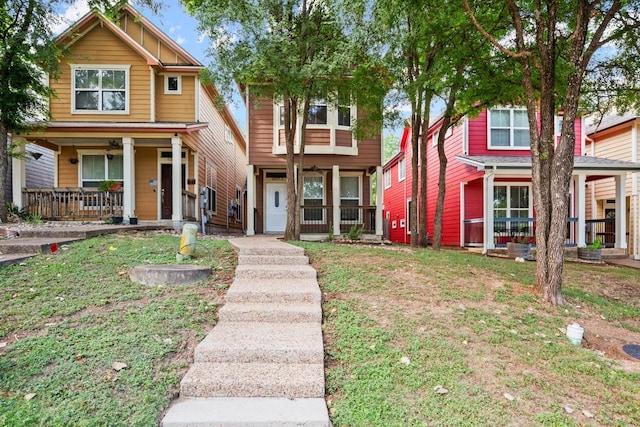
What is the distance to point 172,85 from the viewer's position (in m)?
12.5

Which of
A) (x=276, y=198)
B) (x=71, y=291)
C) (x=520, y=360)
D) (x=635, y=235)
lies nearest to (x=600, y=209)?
(x=635, y=235)

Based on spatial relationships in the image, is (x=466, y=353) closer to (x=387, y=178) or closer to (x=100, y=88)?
(x=100, y=88)

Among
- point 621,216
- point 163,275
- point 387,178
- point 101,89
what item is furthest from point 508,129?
point 101,89

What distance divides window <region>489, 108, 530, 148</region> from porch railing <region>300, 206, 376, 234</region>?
5183 millimetres

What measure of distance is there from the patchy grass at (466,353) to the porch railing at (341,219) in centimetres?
717

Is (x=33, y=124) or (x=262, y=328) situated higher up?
(x=33, y=124)

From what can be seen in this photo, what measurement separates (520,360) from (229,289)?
3091 millimetres

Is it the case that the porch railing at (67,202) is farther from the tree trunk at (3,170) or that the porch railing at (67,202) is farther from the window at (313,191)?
the window at (313,191)

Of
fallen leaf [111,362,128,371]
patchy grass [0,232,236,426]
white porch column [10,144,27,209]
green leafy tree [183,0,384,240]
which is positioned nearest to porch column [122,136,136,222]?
white porch column [10,144,27,209]

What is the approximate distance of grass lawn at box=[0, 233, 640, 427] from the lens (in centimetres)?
260

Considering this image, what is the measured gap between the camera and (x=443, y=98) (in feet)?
29.6

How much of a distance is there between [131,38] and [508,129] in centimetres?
1318

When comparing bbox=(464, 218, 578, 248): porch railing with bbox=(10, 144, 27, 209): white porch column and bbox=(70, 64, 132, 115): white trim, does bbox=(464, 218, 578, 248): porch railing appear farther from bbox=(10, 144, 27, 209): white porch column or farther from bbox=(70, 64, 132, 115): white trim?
bbox=(10, 144, 27, 209): white porch column

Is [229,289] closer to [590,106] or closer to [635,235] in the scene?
[590,106]
